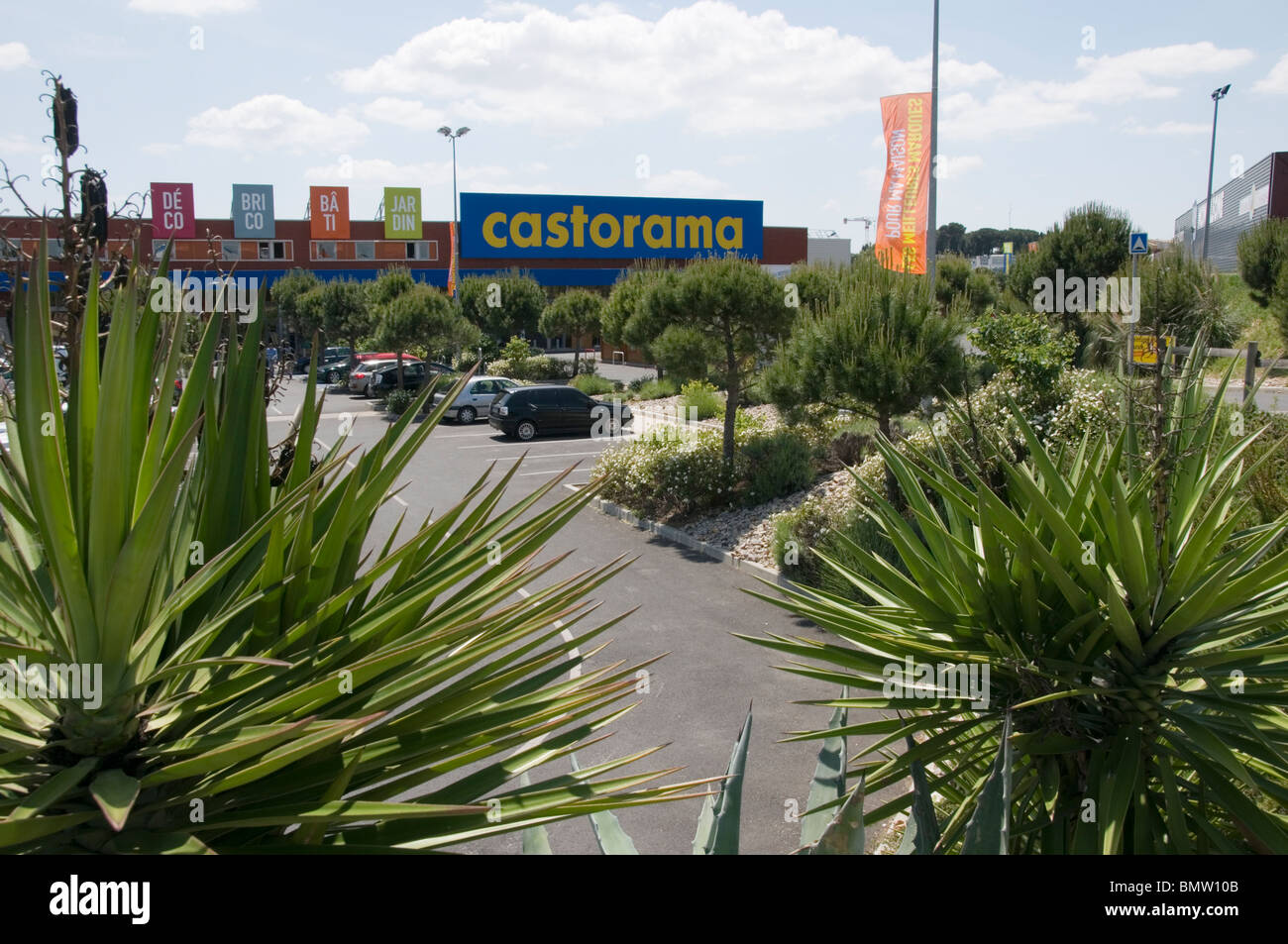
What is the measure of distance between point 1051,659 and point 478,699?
171 cm

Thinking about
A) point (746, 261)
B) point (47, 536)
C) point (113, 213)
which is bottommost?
point (47, 536)

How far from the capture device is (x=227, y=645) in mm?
2225

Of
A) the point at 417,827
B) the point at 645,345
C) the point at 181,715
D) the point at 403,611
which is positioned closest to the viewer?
the point at 181,715

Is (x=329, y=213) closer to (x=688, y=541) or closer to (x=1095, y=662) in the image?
(x=688, y=541)

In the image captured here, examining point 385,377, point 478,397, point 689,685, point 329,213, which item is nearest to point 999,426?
point 689,685

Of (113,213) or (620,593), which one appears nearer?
(113,213)

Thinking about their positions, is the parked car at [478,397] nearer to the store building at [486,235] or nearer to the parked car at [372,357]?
the parked car at [372,357]

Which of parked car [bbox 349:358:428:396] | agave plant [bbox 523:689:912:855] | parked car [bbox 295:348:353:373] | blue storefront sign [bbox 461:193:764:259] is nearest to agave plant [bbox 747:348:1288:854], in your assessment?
agave plant [bbox 523:689:912:855]

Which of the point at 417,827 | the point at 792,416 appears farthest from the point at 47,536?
the point at 792,416

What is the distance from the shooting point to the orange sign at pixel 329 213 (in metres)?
51.3

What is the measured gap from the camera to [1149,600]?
285cm

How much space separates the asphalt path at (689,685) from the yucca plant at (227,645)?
92cm
